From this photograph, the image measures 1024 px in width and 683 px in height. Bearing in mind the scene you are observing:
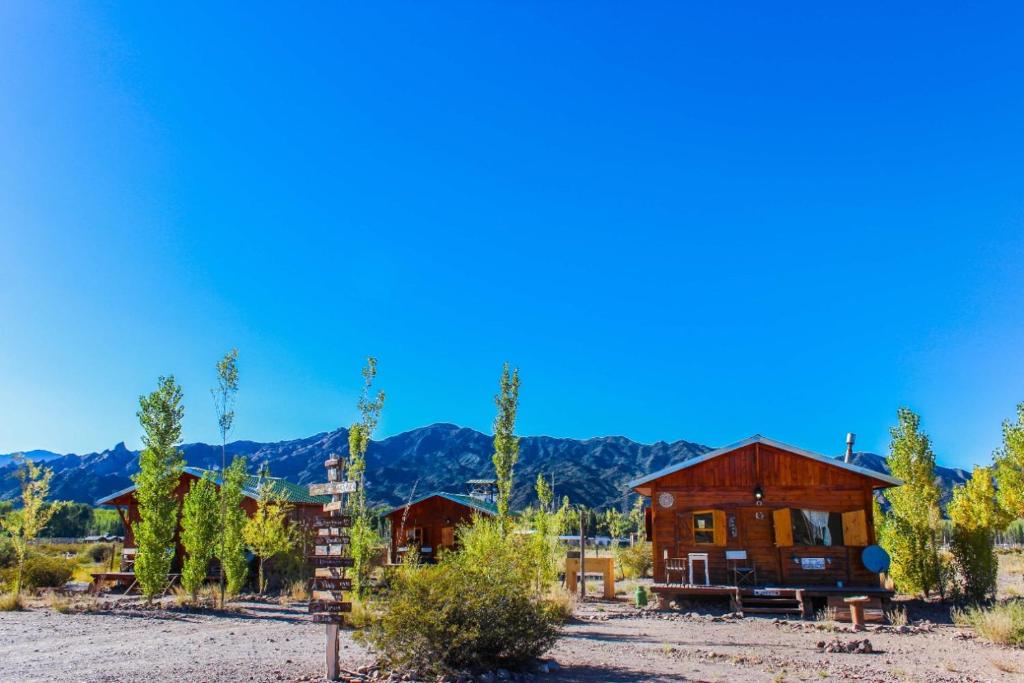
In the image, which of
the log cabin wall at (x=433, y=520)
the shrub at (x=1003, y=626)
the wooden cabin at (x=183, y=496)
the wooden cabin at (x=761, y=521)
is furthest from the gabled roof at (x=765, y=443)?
the log cabin wall at (x=433, y=520)

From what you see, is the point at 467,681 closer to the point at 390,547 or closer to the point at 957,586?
the point at 957,586

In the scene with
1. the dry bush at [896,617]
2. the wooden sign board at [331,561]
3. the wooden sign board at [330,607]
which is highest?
the wooden sign board at [331,561]

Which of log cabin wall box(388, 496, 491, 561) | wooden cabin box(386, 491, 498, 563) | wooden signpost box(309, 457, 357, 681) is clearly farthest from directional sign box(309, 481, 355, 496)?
log cabin wall box(388, 496, 491, 561)

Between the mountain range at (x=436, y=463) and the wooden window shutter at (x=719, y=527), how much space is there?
9886cm

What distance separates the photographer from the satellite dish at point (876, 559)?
64.6ft

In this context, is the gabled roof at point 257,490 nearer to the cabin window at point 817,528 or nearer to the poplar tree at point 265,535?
the poplar tree at point 265,535

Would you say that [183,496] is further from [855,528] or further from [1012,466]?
[1012,466]

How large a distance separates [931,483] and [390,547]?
20.1 meters

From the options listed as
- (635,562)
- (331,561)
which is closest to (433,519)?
(635,562)

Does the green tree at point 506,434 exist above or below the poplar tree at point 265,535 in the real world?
above

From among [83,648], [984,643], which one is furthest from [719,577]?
[83,648]

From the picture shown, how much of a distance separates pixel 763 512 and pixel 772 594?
2499mm

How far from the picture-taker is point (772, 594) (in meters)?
19.2

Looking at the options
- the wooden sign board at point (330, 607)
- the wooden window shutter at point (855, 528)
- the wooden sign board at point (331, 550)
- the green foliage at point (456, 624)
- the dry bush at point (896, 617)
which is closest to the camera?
the green foliage at point (456, 624)
